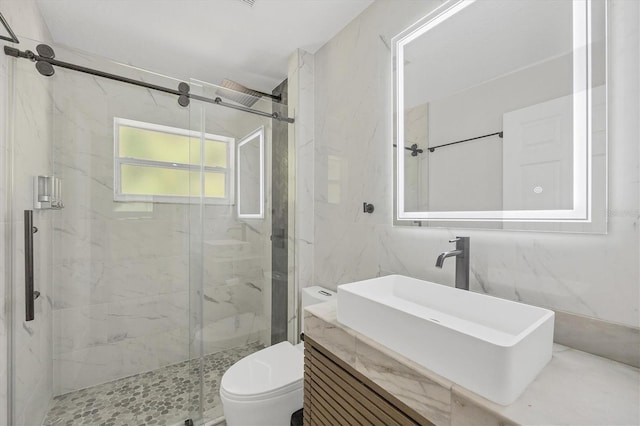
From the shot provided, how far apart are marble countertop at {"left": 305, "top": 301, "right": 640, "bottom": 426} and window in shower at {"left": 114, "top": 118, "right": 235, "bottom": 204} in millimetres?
1422

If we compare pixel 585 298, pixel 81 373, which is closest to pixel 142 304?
pixel 81 373

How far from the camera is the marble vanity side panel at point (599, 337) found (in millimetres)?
751

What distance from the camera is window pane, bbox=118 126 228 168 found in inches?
81.4

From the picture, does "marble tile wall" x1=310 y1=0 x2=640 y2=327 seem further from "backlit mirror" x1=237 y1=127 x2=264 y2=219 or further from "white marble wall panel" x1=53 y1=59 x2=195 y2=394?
"white marble wall panel" x1=53 y1=59 x2=195 y2=394

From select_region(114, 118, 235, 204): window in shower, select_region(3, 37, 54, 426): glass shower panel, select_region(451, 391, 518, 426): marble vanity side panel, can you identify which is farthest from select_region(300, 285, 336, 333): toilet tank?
select_region(3, 37, 54, 426): glass shower panel

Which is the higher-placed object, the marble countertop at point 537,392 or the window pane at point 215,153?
the window pane at point 215,153

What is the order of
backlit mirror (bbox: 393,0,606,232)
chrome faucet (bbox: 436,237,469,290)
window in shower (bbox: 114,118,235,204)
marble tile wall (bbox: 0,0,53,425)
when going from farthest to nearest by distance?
window in shower (bbox: 114,118,235,204) < marble tile wall (bbox: 0,0,53,425) < chrome faucet (bbox: 436,237,469,290) < backlit mirror (bbox: 393,0,606,232)

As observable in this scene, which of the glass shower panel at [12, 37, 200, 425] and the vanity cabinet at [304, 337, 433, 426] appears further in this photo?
the glass shower panel at [12, 37, 200, 425]

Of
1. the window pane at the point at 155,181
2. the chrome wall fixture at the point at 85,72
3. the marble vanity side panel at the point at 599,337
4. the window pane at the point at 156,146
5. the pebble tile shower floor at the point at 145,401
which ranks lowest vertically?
the pebble tile shower floor at the point at 145,401

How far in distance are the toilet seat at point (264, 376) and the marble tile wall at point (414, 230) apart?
21.6 inches

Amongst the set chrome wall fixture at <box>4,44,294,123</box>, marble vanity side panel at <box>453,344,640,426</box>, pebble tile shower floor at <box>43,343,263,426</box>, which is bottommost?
pebble tile shower floor at <box>43,343,263,426</box>

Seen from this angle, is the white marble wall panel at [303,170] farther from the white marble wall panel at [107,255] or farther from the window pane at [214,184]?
the white marble wall panel at [107,255]

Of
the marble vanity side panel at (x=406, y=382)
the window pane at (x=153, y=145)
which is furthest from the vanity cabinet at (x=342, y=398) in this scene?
the window pane at (x=153, y=145)

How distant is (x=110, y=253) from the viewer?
2061 mm
